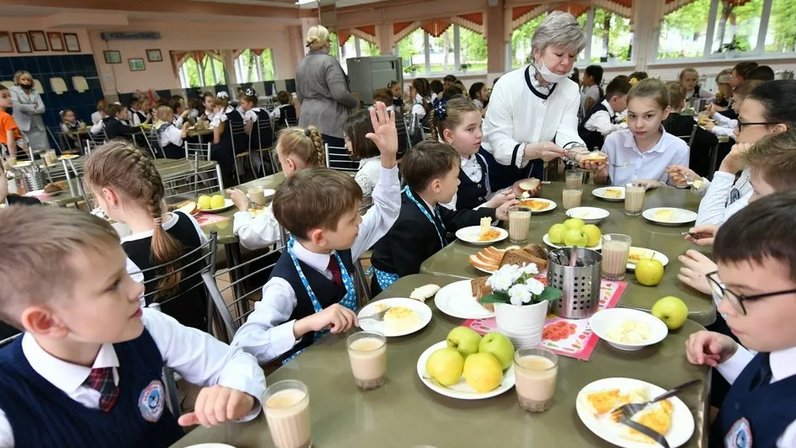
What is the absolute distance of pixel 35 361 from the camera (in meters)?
1.05

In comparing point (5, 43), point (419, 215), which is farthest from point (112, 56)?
point (419, 215)

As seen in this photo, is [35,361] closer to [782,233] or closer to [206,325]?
[206,325]

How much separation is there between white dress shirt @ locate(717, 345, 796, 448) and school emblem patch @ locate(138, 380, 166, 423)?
1422mm

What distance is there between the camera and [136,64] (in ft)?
38.8

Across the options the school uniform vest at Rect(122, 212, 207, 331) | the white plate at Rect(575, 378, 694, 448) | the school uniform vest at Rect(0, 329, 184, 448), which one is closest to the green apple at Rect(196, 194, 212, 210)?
the school uniform vest at Rect(122, 212, 207, 331)

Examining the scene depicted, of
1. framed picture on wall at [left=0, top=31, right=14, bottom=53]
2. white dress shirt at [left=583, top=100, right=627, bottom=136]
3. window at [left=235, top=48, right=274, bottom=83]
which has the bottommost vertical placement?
white dress shirt at [left=583, top=100, right=627, bottom=136]

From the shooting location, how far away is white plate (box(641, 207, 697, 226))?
2.20 metres

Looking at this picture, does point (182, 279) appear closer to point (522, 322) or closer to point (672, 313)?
point (522, 322)

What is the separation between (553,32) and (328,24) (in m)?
12.0

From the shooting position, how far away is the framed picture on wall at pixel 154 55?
1202 centimetres

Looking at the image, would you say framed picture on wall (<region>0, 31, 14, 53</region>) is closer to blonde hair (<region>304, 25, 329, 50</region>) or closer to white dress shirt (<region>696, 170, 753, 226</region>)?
blonde hair (<region>304, 25, 329, 50</region>)

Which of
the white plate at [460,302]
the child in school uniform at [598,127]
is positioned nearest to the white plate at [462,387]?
the white plate at [460,302]

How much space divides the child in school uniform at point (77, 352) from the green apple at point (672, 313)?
1.13 meters

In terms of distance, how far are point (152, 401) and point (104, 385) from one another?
0.15m
